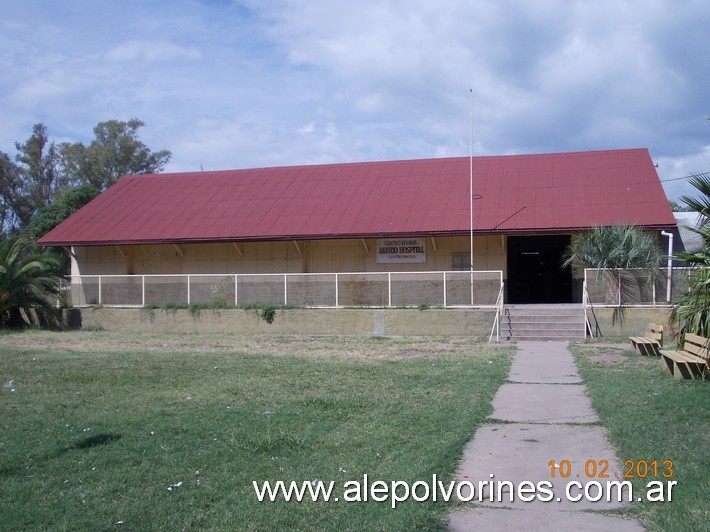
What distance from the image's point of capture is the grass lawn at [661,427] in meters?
5.89

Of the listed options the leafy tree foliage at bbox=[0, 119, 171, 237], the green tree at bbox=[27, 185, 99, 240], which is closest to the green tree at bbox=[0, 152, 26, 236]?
the leafy tree foliage at bbox=[0, 119, 171, 237]

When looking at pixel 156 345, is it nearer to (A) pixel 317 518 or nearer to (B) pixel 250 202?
(B) pixel 250 202

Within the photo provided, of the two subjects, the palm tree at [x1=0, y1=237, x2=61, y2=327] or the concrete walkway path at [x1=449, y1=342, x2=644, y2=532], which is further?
the palm tree at [x1=0, y1=237, x2=61, y2=327]

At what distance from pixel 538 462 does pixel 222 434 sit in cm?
357

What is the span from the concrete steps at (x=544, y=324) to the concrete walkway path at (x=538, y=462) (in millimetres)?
9412

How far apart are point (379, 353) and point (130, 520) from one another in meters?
12.2

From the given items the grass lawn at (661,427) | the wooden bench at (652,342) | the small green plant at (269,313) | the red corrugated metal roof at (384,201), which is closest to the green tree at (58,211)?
the red corrugated metal roof at (384,201)

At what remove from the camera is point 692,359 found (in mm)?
11578

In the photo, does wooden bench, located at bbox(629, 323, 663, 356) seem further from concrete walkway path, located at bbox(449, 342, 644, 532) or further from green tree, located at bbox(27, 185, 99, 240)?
green tree, located at bbox(27, 185, 99, 240)

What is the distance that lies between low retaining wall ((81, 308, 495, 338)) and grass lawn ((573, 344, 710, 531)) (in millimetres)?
8500

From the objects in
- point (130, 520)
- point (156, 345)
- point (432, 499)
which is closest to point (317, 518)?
point (432, 499)

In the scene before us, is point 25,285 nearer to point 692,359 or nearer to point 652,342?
point 652,342

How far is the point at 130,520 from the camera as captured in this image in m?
5.90

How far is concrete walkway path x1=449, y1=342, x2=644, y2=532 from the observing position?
230 inches
